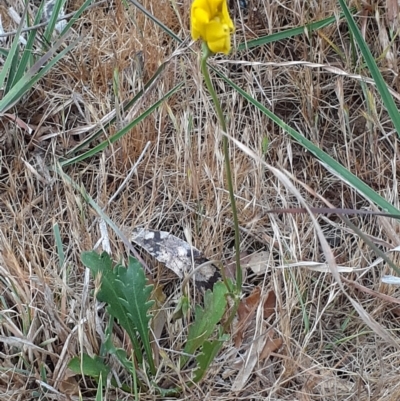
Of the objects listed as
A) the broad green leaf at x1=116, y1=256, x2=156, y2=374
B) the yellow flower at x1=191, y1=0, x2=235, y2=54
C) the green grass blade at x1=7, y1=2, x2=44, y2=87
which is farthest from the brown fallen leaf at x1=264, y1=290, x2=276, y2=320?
the green grass blade at x1=7, y1=2, x2=44, y2=87

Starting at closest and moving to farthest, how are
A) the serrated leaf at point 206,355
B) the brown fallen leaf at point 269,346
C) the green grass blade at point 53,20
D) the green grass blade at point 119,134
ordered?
the serrated leaf at point 206,355
the brown fallen leaf at point 269,346
the green grass blade at point 119,134
the green grass blade at point 53,20

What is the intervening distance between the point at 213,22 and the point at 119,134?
0.52 m

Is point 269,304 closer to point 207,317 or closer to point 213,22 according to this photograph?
point 207,317

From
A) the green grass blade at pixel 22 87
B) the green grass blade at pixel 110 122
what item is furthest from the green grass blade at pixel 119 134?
the green grass blade at pixel 22 87

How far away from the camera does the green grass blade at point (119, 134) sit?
1.32 meters

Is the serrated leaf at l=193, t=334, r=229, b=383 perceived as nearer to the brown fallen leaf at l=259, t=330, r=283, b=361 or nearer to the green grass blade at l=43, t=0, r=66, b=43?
the brown fallen leaf at l=259, t=330, r=283, b=361

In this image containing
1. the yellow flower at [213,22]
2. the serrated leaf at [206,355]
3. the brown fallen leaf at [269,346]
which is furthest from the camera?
the brown fallen leaf at [269,346]

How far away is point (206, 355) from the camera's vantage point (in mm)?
1088

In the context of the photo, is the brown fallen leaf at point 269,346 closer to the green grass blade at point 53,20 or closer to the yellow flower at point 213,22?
the yellow flower at point 213,22

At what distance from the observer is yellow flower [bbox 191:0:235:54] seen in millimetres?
847

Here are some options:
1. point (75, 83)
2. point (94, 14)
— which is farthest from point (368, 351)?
point (94, 14)

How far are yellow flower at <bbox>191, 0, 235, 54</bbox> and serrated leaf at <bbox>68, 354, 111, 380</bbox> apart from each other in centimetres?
55

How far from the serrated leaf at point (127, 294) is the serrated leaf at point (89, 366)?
0.21 ft

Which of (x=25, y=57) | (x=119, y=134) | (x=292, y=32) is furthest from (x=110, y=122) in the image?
(x=292, y=32)
